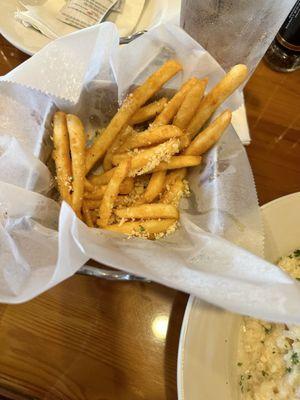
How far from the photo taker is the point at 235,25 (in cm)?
80

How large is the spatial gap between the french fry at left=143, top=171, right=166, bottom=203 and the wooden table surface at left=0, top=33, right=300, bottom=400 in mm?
153

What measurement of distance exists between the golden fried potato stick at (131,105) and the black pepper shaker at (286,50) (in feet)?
1.10

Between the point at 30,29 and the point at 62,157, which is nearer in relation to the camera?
the point at 62,157

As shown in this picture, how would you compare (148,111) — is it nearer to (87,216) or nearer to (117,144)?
(117,144)

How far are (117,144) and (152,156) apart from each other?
0.09m

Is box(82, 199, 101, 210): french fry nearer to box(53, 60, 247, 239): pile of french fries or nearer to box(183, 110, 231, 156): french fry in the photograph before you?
box(53, 60, 247, 239): pile of french fries

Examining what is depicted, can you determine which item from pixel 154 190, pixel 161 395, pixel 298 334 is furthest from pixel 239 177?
pixel 161 395

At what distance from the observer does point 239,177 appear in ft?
2.35

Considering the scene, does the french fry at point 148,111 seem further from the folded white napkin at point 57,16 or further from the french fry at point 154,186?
the folded white napkin at point 57,16

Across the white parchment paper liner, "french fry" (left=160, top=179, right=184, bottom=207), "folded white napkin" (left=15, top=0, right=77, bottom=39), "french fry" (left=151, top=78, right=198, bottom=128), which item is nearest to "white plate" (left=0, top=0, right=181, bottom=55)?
"folded white napkin" (left=15, top=0, right=77, bottom=39)

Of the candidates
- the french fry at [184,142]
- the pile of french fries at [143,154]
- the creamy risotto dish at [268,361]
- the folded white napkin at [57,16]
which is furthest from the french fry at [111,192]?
the folded white napkin at [57,16]

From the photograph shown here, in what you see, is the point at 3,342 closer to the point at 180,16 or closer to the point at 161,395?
the point at 161,395

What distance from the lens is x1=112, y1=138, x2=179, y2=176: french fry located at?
676mm

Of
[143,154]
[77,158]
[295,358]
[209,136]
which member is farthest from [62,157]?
[295,358]
